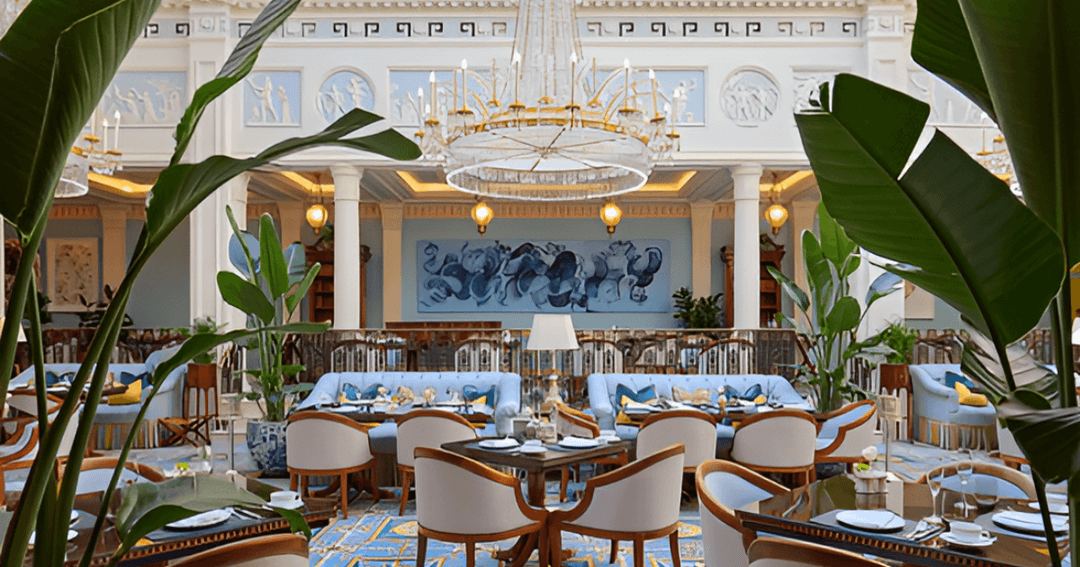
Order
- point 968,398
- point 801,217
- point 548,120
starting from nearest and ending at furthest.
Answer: point 548,120 < point 968,398 < point 801,217

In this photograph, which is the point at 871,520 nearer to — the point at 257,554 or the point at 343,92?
the point at 257,554

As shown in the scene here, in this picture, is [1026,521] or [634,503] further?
[634,503]

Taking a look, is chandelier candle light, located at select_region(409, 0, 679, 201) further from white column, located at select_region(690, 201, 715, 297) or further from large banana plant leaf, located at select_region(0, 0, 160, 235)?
white column, located at select_region(690, 201, 715, 297)

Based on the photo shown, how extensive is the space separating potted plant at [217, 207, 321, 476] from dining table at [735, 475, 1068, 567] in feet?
15.8

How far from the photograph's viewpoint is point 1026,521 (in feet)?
9.77

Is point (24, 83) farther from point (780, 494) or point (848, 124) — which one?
point (780, 494)

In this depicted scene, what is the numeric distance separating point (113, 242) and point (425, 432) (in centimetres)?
1167

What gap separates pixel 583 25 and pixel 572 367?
4326 millimetres

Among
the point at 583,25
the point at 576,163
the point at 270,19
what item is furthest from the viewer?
the point at 583,25

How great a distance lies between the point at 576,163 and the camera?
285 inches

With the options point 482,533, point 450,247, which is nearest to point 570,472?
point 482,533

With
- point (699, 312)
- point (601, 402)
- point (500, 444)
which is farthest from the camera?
point (699, 312)

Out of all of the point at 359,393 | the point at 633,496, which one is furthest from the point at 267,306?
the point at 633,496

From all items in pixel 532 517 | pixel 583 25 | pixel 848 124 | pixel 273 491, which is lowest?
pixel 532 517
